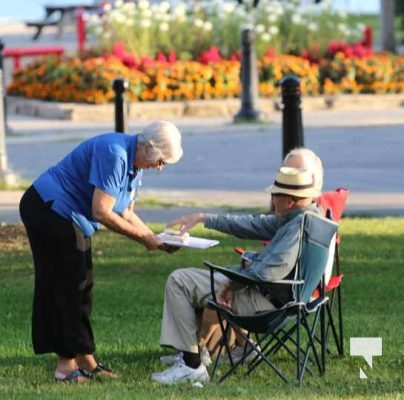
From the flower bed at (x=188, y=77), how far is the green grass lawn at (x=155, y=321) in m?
9.69

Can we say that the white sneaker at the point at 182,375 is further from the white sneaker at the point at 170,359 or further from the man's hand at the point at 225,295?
the man's hand at the point at 225,295

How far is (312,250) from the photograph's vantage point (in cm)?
711

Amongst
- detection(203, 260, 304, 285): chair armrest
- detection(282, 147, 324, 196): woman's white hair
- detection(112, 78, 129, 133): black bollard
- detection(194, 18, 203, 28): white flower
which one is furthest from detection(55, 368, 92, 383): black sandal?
detection(194, 18, 203, 28): white flower

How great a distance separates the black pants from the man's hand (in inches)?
26.2

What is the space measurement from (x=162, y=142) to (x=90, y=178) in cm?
38

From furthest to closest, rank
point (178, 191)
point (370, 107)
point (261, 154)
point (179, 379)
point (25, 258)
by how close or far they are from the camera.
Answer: point (370, 107), point (261, 154), point (178, 191), point (25, 258), point (179, 379)

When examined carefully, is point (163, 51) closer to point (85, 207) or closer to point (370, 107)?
point (370, 107)

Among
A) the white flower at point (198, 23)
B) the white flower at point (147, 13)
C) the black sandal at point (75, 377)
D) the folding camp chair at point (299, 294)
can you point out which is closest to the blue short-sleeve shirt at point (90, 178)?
the folding camp chair at point (299, 294)

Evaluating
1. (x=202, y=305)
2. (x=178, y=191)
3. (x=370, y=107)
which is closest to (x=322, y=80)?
(x=370, y=107)

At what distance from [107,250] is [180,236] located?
12.2 feet

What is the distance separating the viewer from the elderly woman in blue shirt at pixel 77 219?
709cm

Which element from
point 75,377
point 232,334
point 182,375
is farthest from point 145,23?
point 182,375

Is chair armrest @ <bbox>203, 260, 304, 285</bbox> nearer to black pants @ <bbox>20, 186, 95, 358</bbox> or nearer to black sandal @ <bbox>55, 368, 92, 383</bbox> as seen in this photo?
black pants @ <bbox>20, 186, 95, 358</bbox>

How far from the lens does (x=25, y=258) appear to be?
1069cm
